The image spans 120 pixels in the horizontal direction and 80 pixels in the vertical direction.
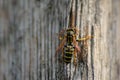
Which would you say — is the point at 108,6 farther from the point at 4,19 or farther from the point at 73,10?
the point at 4,19

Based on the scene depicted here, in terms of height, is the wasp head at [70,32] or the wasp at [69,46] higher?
the wasp head at [70,32]

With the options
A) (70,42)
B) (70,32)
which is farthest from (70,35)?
(70,42)

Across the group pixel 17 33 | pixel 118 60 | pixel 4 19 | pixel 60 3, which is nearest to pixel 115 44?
pixel 118 60

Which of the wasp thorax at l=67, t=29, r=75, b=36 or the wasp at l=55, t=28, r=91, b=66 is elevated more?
the wasp thorax at l=67, t=29, r=75, b=36
